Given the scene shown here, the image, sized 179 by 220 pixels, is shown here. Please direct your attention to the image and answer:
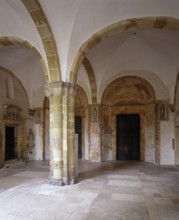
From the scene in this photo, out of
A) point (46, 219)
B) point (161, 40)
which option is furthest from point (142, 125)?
point (46, 219)

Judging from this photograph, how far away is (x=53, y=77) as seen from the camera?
5613mm

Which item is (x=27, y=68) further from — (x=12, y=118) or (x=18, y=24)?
(x=18, y=24)

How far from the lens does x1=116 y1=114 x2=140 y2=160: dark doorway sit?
10.1 meters

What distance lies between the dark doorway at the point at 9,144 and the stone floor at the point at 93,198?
343 centimetres

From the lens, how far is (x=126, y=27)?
221 inches

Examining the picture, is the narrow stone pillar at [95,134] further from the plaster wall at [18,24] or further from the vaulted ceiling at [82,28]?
the plaster wall at [18,24]

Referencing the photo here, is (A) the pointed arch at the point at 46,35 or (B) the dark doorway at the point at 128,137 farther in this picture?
(B) the dark doorway at the point at 128,137

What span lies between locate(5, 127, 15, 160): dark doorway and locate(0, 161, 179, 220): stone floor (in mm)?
3427

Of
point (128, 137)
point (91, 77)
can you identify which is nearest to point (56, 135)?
point (91, 77)

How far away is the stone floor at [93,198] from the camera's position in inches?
136

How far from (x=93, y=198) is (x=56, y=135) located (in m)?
1.95

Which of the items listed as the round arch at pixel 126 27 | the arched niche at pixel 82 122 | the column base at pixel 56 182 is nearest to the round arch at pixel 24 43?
the round arch at pixel 126 27

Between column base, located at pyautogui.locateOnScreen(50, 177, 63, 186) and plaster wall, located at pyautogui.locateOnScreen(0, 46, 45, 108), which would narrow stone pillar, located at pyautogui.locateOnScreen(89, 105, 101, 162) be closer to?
plaster wall, located at pyautogui.locateOnScreen(0, 46, 45, 108)

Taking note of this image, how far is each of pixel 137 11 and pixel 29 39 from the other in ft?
10.2
